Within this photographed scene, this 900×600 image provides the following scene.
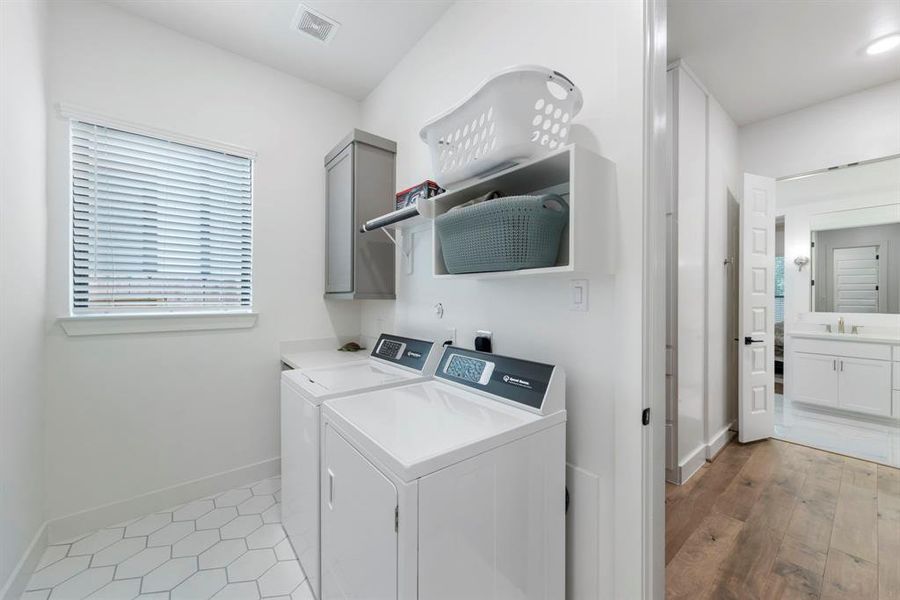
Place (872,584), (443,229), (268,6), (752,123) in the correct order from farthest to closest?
(752,123)
(268,6)
(872,584)
(443,229)

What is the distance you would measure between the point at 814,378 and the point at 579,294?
3.64 meters

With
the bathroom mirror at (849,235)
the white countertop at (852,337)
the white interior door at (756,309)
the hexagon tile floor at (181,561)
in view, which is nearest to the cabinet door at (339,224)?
the hexagon tile floor at (181,561)

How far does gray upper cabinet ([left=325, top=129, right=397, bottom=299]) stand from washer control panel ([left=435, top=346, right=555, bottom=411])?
92 cm

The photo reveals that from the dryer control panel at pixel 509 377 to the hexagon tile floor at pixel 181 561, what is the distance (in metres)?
1.12

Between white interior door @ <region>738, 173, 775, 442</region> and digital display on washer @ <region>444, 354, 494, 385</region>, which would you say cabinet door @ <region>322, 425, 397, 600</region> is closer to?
digital display on washer @ <region>444, 354, 494, 385</region>

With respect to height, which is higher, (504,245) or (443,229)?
(443,229)

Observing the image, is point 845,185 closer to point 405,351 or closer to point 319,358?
point 405,351

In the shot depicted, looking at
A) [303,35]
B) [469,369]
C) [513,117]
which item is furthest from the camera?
[303,35]

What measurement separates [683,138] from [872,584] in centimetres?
248

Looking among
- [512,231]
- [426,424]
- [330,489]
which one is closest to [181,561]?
[330,489]

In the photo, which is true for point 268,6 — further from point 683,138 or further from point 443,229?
point 683,138

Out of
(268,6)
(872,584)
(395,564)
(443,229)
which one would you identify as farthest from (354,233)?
(872,584)

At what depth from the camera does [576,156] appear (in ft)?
3.31

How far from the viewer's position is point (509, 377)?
4.04ft
